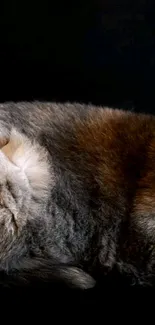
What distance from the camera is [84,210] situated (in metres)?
1.32

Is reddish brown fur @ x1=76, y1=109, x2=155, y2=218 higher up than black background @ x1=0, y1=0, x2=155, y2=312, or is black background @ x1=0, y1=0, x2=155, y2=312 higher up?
black background @ x1=0, y1=0, x2=155, y2=312

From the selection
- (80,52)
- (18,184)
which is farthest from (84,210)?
(80,52)

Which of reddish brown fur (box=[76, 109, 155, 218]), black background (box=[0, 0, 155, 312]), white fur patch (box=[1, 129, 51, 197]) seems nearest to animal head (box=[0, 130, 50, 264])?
white fur patch (box=[1, 129, 51, 197])

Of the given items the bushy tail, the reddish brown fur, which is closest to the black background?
the reddish brown fur

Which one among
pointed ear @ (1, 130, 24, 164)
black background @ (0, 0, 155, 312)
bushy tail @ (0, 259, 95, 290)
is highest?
black background @ (0, 0, 155, 312)

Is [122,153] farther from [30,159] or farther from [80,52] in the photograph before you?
[80,52]

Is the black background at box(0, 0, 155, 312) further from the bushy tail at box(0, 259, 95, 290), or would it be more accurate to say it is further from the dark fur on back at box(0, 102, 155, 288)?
the bushy tail at box(0, 259, 95, 290)

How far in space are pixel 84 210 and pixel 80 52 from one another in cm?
61

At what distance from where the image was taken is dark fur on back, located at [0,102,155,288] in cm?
128

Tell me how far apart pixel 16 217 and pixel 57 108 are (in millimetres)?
285

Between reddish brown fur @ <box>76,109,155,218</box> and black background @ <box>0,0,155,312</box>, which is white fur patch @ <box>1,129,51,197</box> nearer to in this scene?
reddish brown fur @ <box>76,109,155,218</box>

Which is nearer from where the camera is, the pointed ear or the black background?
the pointed ear

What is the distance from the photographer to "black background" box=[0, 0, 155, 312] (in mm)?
1749

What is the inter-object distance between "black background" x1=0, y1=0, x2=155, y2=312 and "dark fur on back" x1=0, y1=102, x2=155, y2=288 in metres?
0.44
